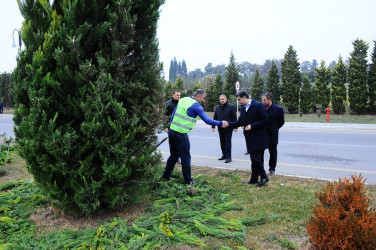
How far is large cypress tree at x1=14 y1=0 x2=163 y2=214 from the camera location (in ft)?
10.9

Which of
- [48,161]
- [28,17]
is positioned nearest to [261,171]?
[48,161]

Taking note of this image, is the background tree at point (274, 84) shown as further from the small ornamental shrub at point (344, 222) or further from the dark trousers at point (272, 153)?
the small ornamental shrub at point (344, 222)

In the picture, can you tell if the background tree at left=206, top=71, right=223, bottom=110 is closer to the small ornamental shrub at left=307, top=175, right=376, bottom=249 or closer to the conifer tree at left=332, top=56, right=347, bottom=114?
the conifer tree at left=332, top=56, right=347, bottom=114

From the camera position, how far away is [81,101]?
11.0 ft

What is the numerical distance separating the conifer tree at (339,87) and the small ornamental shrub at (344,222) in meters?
27.0

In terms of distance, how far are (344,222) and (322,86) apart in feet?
93.0

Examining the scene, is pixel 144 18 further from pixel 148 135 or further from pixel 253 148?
pixel 253 148

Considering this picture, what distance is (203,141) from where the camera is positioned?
12.4 metres

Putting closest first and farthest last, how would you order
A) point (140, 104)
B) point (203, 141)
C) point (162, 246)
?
point (162, 246) < point (140, 104) < point (203, 141)

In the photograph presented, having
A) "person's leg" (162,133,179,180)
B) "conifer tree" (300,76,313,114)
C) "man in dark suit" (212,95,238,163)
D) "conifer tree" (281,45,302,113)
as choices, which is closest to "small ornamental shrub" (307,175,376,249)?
"person's leg" (162,133,179,180)

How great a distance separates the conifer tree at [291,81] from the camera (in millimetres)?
29531

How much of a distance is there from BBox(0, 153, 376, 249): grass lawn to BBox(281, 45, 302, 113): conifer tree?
83.6ft

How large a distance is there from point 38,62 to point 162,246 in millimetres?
2542

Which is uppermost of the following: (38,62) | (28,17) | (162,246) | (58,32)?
(28,17)
